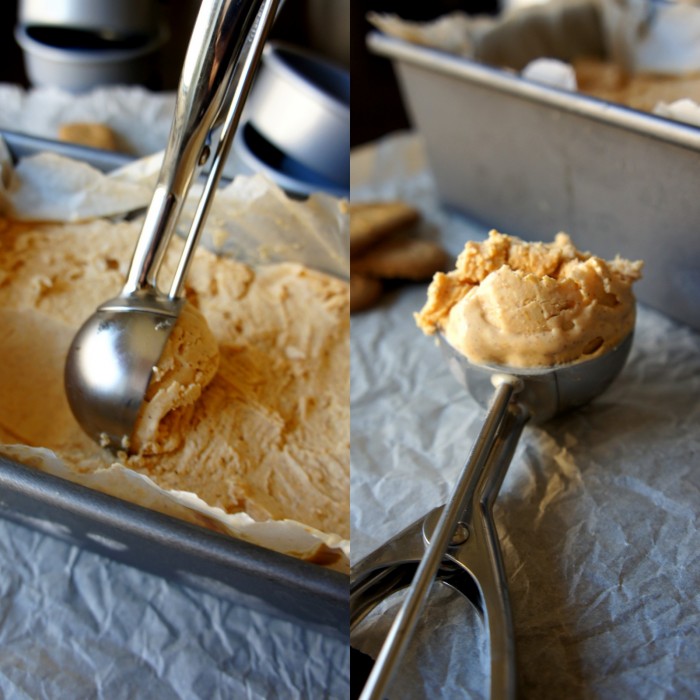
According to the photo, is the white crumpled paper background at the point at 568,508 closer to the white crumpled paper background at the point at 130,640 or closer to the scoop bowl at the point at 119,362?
the white crumpled paper background at the point at 130,640

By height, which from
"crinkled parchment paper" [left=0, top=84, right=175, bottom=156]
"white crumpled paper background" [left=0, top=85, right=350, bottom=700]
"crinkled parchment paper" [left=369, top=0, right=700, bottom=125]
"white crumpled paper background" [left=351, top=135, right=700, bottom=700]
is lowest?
"white crumpled paper background" [left=0, top=85, right=350, bottom=700]

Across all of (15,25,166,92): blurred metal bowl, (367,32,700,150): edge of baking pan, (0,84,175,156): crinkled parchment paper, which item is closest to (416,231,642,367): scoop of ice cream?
(367,32,700,150): edge of baking pan

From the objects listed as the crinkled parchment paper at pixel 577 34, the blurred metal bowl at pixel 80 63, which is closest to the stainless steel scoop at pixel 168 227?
the crinkled parchment paper at pixel 577 34

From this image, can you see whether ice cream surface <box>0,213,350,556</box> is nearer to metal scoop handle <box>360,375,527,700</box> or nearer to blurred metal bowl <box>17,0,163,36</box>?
metal scoop handle <box>360,375,527,700</box>

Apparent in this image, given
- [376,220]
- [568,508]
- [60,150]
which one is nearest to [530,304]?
[568,508]

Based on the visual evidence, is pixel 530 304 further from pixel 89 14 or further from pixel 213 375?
pixel 89 14

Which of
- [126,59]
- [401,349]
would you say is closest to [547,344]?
[401,349]
